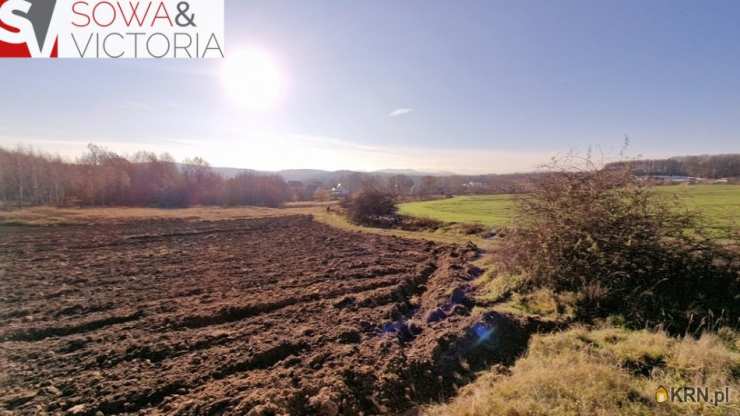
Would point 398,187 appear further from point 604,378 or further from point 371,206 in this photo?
point 604,378

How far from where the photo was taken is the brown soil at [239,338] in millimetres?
3705

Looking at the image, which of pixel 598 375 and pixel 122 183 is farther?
pixel 122 183

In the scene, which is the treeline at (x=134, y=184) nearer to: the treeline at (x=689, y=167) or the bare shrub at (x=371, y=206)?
the bare shrub at (x=371, y=206)

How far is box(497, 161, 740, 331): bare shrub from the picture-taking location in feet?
17.8

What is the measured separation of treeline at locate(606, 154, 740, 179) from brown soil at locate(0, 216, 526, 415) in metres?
4.88

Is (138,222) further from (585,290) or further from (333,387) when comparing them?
(585,290)

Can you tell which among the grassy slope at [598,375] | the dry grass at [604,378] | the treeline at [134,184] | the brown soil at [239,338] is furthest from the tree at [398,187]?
the dry grass at [604,378]

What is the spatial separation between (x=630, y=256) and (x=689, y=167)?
8171 millimetres

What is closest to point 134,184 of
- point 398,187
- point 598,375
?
point 398,187

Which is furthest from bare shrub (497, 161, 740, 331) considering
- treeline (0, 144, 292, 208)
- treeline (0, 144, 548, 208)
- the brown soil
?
treeline (0, 144, 292, 208)

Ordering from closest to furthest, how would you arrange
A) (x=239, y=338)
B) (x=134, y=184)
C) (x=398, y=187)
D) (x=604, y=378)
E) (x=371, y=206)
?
(x=604, y=378), (x=239, y=338), (x=371, y=206), (x=398, y=187), (x=134, y=184)

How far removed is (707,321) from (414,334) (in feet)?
17.0

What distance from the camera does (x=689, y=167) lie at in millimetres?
10398

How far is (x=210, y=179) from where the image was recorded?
59156mm
